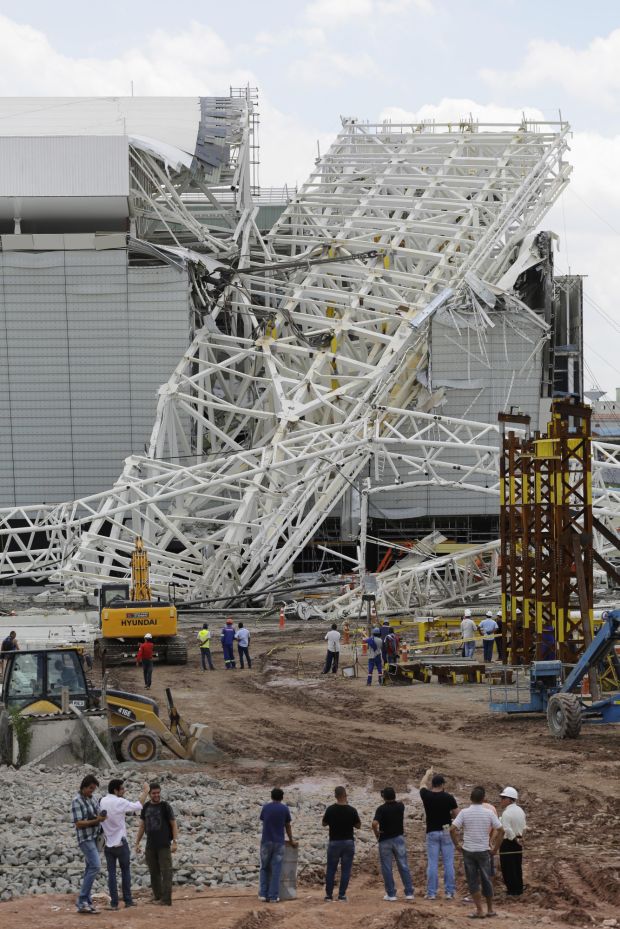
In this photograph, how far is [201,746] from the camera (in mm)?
22312

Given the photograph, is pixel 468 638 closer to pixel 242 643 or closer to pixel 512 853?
pixel 242 643

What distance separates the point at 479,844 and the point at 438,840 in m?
0.73

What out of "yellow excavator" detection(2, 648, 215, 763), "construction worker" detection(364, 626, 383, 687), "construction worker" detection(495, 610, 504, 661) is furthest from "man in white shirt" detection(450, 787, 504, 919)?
"construction worker" detection(364, 626, 383, 687)

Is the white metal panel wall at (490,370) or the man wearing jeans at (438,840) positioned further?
the white metal panel wall at (490,370)

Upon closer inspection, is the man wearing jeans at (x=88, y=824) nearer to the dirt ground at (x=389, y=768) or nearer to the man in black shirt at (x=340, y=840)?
the dirt ground at (x=389, y=768)

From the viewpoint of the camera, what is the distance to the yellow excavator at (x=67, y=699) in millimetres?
21453

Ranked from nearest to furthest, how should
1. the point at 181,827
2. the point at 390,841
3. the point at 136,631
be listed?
the point at 390,841 → the point at 181,827 → the point at 136,631

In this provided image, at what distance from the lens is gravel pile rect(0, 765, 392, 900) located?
1562cm

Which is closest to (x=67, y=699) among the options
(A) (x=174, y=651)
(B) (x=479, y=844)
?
(B) (x=479, y=844)

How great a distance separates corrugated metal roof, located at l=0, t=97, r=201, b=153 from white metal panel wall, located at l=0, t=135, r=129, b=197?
147 cm

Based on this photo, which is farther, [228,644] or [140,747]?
[228,644]

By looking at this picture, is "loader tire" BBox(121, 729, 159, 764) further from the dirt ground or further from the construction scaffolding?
the construction scaffolding

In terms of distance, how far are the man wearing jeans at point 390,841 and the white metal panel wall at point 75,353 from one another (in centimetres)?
4354

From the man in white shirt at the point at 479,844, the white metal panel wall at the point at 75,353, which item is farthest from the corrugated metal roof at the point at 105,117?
the man in white shirt at the point at 479,844
